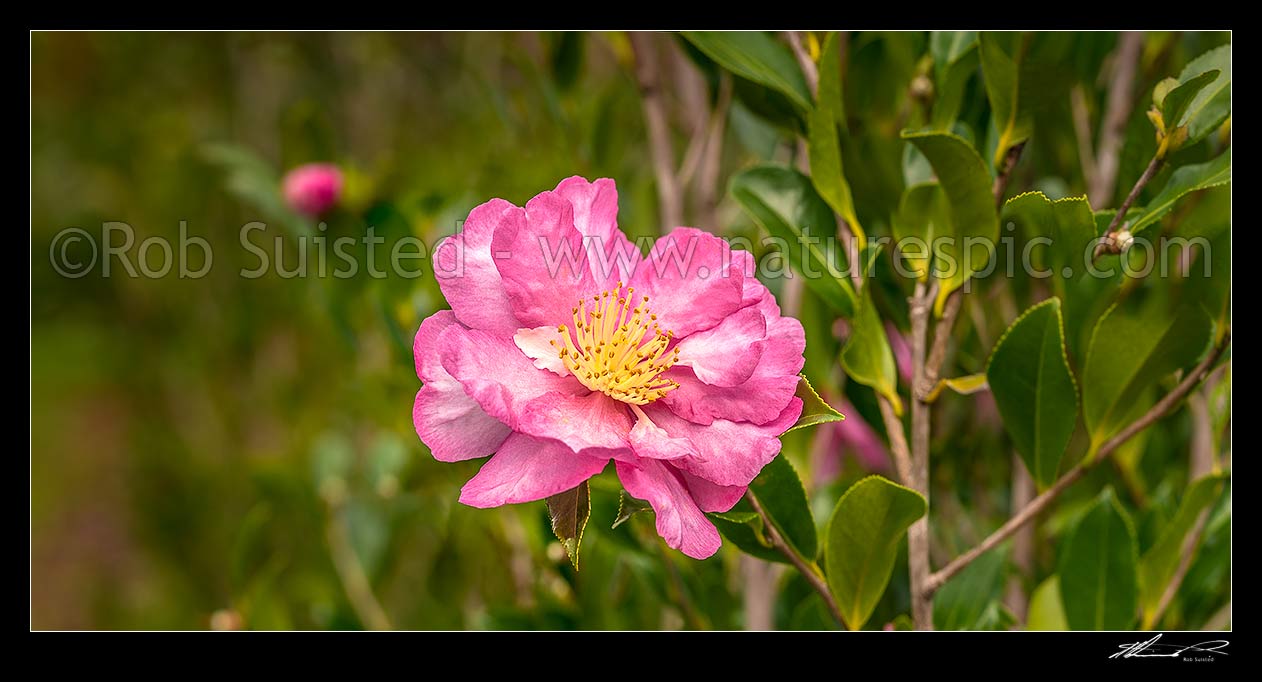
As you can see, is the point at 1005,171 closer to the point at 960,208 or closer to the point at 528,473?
the point at 960,208

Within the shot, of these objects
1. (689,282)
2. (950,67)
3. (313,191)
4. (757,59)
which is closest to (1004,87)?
(950,67)

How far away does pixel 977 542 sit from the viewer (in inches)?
33.9

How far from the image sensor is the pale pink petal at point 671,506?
45cm

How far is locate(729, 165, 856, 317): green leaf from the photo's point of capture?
604 mm

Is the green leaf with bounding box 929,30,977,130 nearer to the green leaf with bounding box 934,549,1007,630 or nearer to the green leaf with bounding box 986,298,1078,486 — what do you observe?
the green leaf with bounding box 986,298,1078,486

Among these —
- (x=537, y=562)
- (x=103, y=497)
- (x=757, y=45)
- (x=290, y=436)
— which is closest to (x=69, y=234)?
(x=290, y=436)

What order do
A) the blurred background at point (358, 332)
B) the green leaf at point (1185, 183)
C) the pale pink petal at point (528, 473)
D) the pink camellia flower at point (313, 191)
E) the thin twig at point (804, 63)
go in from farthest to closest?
the pink camellia flower at point (313, 191) → the blurred background at point (358, 332) → the thin twig at point (804, 63) → the green leaf at point (1185, 183) → the pale pink petal at point (528, 473)

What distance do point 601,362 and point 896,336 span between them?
32cm

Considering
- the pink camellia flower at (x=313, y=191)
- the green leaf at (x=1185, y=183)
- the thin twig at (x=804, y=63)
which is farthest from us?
the pink camellia flower at (x=313, y=191)

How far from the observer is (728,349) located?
485 mm

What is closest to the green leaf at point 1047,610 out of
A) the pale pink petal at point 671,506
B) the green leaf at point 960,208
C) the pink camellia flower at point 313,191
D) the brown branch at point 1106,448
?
the brown branch at point 1106,448

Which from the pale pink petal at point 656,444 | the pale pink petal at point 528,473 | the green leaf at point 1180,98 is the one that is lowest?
Answer: the pale pink petal at point 528,473

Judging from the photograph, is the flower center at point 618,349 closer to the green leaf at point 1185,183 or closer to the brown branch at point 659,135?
the green leaf at point 1185,183

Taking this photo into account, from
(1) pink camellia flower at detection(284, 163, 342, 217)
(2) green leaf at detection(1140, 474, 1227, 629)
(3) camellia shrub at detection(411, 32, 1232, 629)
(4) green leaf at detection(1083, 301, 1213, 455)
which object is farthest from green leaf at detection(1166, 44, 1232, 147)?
(1) pink camellia flower at detection(284, 163, 342, 217)
